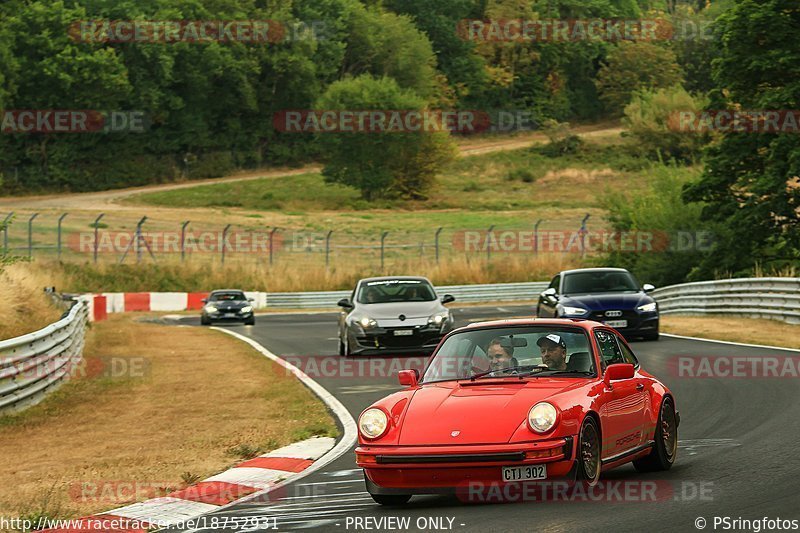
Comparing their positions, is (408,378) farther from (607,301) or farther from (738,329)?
(738,329)

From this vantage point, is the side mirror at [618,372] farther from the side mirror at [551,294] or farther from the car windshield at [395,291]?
the side mirror at [551,294]

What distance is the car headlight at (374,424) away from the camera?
8.85m

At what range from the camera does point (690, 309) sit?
35.2m

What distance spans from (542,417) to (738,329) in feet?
67.2

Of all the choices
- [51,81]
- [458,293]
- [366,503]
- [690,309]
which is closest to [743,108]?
[690,309]

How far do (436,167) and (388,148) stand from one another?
4242mm

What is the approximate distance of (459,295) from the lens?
5178cm

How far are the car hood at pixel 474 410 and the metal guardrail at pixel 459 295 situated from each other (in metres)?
41.5

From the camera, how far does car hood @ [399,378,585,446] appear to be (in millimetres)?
8531

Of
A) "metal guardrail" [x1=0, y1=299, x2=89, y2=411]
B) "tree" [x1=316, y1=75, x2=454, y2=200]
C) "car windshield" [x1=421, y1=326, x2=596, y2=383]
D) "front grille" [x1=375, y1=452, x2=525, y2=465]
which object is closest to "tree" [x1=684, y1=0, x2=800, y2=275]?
"metal guardrail" [x1=0, y1=299, x2=89, y2=411]

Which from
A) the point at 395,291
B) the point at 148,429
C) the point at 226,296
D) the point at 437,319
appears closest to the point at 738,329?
the point at 395,291

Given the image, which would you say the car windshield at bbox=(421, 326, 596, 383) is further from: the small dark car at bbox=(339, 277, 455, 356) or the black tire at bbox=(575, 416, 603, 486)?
the small dark car at bbox=(339, 277, 455, 356)

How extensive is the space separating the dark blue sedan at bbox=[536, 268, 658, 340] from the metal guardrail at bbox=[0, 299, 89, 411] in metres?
9.14

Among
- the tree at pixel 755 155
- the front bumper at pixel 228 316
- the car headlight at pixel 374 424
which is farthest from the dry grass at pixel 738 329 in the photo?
the car headlight at pixel 374 424
